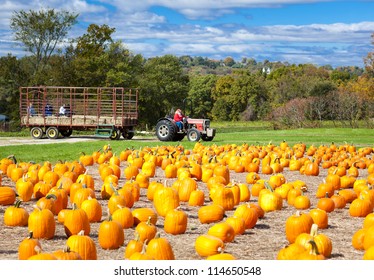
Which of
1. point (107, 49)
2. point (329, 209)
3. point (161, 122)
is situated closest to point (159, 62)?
point (107, 49)

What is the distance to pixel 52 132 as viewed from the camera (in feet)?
101

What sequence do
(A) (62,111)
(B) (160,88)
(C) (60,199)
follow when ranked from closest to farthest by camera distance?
(C) (60,199) < (A) (62,111) < (B) (160,88)

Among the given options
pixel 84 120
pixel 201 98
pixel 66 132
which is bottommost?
pixel 66 132

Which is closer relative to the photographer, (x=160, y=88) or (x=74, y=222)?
(x=74, y=222)

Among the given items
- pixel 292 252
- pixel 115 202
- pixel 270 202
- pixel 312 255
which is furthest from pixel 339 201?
pixel 312 255

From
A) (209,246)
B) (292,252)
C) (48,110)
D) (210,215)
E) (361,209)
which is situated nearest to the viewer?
(292,252)

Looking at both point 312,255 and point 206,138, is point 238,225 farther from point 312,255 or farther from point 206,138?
point 206,138

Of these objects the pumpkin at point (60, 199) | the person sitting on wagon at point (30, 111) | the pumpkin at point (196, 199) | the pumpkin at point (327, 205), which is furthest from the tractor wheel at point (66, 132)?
the pumpkin at point (327, 205)

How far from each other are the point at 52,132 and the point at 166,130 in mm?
7325

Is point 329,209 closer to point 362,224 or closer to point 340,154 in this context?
point 362,224

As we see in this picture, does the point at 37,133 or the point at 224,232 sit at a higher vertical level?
the point at 224,232

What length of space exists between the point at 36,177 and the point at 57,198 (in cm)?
242

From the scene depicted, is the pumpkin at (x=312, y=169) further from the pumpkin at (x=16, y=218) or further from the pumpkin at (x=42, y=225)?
the pumpkin at (x=42, y=225)

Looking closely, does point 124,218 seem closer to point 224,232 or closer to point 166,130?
point 224,232
